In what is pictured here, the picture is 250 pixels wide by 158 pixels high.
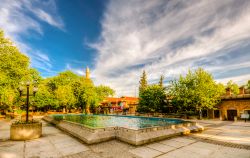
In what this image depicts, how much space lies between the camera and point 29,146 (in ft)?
26.8

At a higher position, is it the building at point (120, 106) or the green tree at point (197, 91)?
the green tree at point (197, 91)

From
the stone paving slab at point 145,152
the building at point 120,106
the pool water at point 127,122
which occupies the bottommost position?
the building at point 120,106

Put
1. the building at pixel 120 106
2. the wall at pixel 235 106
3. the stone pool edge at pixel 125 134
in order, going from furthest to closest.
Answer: the building at pixel 120 106 < the wall at pixel 235 106 < the stone pool edge at pixel 125 134

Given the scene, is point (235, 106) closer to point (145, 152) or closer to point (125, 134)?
point (125, 134)

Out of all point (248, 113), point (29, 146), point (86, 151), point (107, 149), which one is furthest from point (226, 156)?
point (248, 113)

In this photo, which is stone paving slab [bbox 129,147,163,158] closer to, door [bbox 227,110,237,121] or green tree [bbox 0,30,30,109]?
green tree [bbox 0,30,30,109]

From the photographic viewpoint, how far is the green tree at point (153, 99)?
31.4 metres

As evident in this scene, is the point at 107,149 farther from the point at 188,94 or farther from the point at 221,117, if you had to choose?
the point at 221,117

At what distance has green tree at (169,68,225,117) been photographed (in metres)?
24.9

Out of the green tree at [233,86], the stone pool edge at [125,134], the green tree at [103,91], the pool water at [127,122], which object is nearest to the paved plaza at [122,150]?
the stone pool edge at [125,134]

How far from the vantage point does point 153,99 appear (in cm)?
3188

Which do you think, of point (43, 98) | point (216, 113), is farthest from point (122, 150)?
point (43, 98)

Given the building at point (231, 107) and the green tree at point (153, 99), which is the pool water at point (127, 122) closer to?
the green tree at point (153, 99)

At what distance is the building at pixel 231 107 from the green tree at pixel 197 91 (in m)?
1.22
